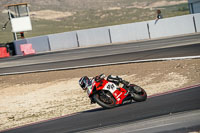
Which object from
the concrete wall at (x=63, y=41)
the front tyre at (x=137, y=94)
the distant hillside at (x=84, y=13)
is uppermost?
the distant hillside at (x=84, y=13)

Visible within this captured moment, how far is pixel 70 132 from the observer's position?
29.8ft

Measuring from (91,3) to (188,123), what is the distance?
123 meters

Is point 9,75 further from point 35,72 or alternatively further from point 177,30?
point 177,30

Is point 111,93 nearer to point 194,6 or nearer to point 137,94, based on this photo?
point 137,94

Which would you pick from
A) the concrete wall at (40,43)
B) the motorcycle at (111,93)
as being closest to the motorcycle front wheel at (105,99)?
the motorcycle at (111,93)

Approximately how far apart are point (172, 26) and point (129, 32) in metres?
4.09

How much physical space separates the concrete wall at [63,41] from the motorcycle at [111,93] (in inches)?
1145

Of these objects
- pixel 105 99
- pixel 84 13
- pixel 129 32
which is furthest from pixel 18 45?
pixel 84 13

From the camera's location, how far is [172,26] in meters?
34.2

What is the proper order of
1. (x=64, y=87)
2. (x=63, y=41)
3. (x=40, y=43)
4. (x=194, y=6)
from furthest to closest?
(x=194, y=6)
(x=40, y=43)
(x=63, y=41)
(x=64, y=87)

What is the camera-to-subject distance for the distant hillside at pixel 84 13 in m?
81.8

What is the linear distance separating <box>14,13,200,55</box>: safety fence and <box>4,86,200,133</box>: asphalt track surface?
74.4ft

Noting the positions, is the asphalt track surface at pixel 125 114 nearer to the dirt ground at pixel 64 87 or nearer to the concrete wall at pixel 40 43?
the dirt ground at pixel 64 87

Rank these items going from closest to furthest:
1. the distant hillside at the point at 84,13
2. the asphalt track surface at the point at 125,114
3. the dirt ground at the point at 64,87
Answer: the asphalt track surface at the point at 125,114 < the dirt ground at the point at 64,87 < the distant hillside at the point at 84,13
